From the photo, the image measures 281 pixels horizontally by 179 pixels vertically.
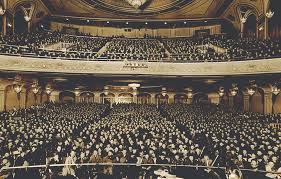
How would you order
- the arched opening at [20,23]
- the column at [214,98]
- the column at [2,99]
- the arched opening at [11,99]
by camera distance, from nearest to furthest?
the column at [2,99]
the arched opening at [11,99]
the arched opening at [20,23]
the column at [214,98]

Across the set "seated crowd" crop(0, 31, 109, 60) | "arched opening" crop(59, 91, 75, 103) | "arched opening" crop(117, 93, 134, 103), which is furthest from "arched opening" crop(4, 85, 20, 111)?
"arched opening" crop(117, 93, 134, 103)

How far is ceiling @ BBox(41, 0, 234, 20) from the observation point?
77.2 ft

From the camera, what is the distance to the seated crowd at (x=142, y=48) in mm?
16312

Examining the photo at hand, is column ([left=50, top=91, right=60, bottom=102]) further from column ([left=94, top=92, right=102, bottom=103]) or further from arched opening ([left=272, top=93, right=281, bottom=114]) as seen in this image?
arched opening ([left=272, top=93, right=281, bottom=114])

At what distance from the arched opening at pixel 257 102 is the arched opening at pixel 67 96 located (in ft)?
41.5

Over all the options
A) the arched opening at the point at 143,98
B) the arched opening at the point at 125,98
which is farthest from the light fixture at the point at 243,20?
the arched opening at the point at 125,98

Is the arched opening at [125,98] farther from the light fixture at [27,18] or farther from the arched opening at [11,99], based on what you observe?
the light fixture at [27,18]

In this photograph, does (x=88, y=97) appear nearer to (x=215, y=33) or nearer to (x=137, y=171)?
(x=215, y=33)

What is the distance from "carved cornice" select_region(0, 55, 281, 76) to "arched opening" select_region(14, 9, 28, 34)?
7471 mm

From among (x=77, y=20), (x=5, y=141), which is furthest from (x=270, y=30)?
(x=5, y=141)

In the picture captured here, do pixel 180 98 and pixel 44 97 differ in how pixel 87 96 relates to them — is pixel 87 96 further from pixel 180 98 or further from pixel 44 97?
pixel 180 98

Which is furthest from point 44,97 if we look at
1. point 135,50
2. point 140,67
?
point 140,67

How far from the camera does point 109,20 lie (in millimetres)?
26484

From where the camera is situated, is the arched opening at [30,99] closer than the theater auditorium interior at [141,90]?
No
